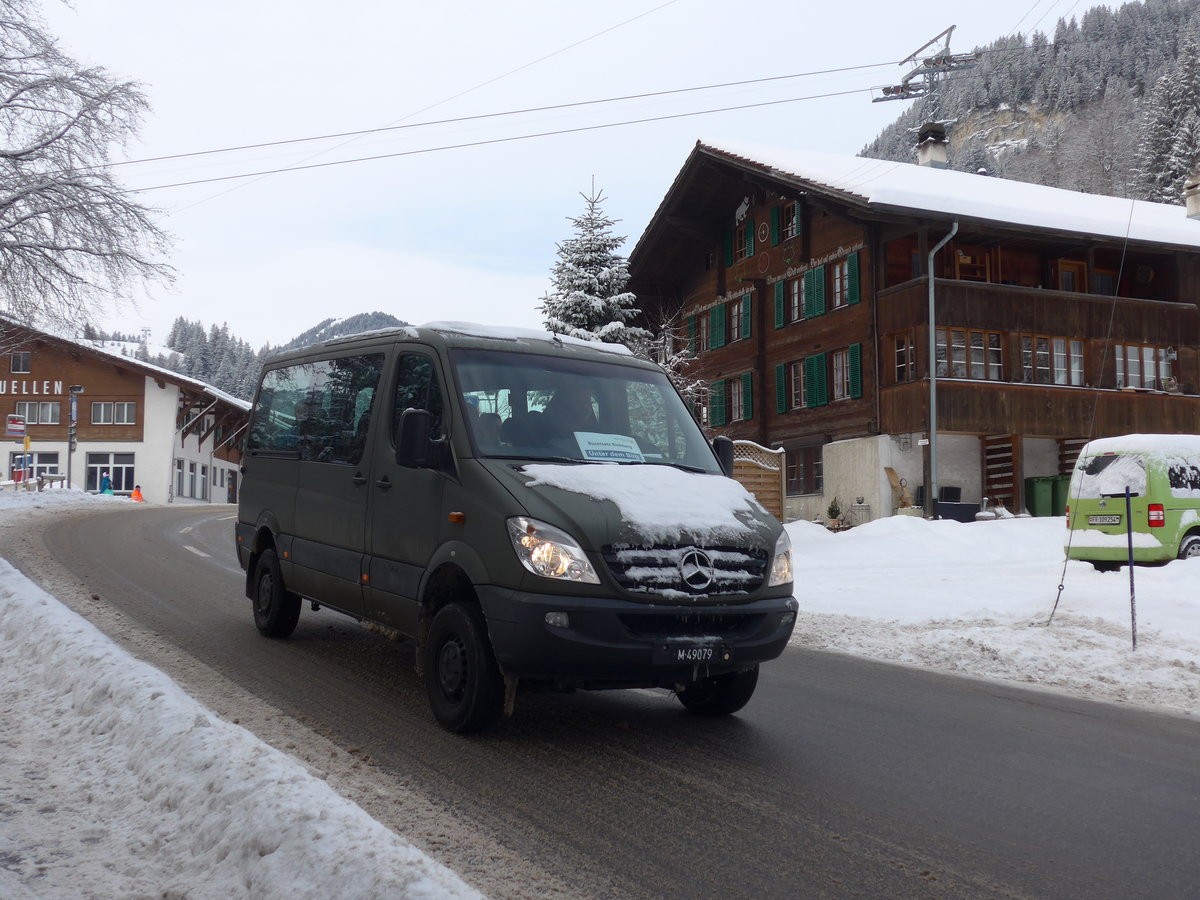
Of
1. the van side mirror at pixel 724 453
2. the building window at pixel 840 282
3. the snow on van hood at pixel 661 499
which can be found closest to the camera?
the snow on van hood at pixel 661 499

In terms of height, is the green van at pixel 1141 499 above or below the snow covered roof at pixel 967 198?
below

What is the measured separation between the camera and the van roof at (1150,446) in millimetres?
15422

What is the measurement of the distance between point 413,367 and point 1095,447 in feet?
41.8

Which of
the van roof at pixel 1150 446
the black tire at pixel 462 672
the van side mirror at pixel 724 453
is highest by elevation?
the van roof at pixel 1150 446

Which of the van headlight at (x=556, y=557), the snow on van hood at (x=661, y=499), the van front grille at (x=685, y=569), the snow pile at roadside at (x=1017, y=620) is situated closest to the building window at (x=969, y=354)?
the snow pile at roadside at (x=1017, y=620)

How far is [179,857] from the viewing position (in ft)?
12.1

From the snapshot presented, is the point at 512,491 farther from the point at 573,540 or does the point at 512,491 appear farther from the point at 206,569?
the point at 206,569

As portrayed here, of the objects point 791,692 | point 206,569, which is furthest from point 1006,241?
point 791,692

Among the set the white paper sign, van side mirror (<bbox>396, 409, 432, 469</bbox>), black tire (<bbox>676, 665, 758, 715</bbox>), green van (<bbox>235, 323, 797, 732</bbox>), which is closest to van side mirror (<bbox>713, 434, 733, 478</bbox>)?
green van (<bbox>235, 323, 797, 732</bbox>)

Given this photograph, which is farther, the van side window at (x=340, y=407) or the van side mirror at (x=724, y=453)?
the van side window at (x=340, y=407)

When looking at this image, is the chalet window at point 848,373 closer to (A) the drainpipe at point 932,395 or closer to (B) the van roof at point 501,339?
(A) the drainpipe at point 932,395

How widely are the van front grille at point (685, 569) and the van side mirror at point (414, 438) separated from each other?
1.30 metres

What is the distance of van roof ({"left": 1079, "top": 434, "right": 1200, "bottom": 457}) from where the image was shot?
15422mm

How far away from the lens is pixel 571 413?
20.4 feet
